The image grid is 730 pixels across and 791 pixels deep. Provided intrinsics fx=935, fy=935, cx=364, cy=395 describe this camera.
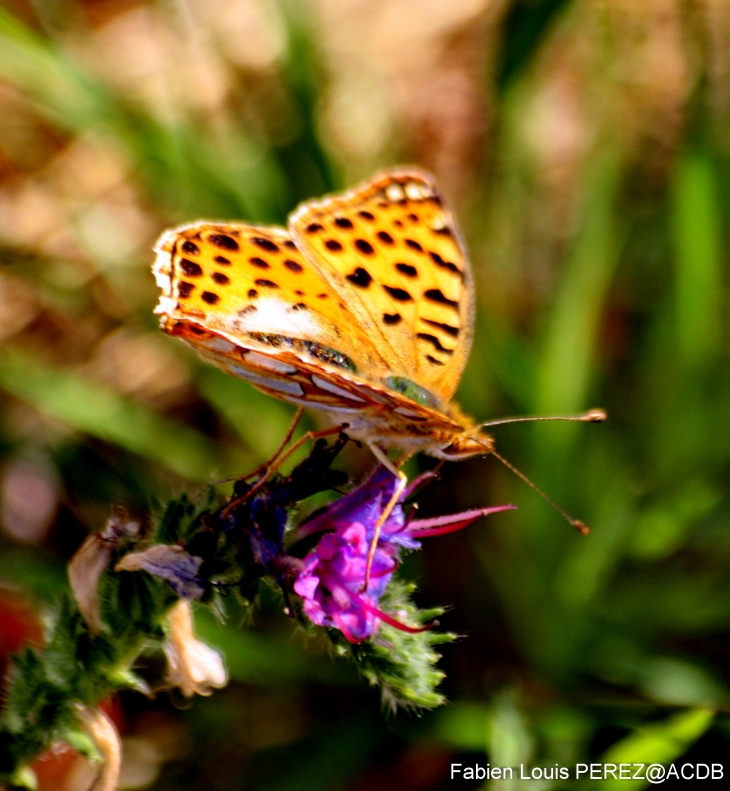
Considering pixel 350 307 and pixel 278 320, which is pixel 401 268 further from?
pixel 278 320

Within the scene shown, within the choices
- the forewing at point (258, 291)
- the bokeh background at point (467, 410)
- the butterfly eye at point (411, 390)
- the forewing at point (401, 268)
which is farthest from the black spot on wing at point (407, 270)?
the bokeh background at point (467, 410)

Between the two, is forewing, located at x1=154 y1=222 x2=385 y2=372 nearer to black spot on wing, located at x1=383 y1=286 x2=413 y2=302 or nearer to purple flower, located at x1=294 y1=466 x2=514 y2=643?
black spot on wing, located at x1=383 y1=286 x2=413 y2=302

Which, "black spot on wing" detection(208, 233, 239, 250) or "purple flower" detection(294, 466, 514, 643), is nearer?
"purple flower" detection(294, 466, 514, 643)

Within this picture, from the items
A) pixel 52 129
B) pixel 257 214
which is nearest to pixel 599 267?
pixel 257 214

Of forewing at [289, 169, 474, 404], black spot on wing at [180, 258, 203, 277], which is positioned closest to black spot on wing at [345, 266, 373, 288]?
forewing at [289, 169, 474, 404]

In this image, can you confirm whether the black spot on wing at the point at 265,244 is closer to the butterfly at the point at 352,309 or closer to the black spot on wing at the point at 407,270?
the butterfly at the point at 352,309

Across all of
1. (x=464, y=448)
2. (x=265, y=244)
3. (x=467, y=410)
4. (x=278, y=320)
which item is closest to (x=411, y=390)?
(x=464, y=448)
